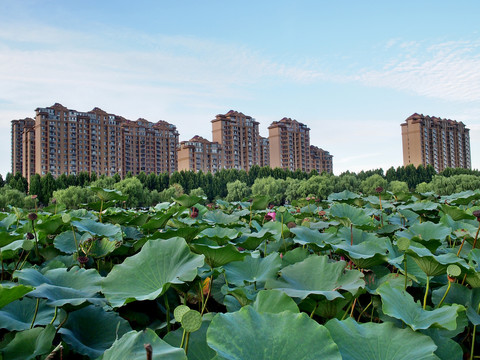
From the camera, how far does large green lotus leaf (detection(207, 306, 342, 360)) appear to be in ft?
1.79

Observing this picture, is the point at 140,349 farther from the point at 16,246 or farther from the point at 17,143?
the point at 17,143

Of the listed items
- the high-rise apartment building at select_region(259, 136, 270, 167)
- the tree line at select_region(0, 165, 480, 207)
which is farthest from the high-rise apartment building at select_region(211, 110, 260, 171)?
the tree line at select_region(0, 165, 480, 207)

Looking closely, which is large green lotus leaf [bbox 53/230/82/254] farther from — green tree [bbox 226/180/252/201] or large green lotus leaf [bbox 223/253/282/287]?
green tree [bbox 226/180/252/201]

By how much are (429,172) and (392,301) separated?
49923 millimetres

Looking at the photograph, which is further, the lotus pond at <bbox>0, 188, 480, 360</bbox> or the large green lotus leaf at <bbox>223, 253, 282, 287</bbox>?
the large green lotus leaf at <bbox>223, 253, 282, 287</bbox>

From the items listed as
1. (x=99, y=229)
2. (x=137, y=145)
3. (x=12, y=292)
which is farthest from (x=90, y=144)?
(x=12, y=292)

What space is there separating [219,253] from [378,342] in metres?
0.44

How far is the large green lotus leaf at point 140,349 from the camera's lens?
0.53 m

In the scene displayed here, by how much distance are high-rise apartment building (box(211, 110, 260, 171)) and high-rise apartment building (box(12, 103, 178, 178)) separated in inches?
445

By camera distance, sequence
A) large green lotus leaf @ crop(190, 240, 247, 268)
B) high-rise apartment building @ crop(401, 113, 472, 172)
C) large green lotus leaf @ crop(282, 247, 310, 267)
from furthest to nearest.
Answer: high-rise apartment building @ crop(401, 113, 472, 172)
large green lotus leaf @ crop(282, 247, 310, 267)
large green lotus leaf @ crop(190, 240, 247, 268)

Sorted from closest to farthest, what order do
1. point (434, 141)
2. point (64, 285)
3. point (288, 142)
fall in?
point (64, 285), point (434, 141), point (288, 142)

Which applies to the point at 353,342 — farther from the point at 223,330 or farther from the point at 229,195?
the point at 229,195

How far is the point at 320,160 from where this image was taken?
86.5 metres

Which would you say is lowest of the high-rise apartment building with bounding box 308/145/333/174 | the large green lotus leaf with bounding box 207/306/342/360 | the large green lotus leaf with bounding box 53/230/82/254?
the large green lotus leaf with bounding box 207/306/342/360
